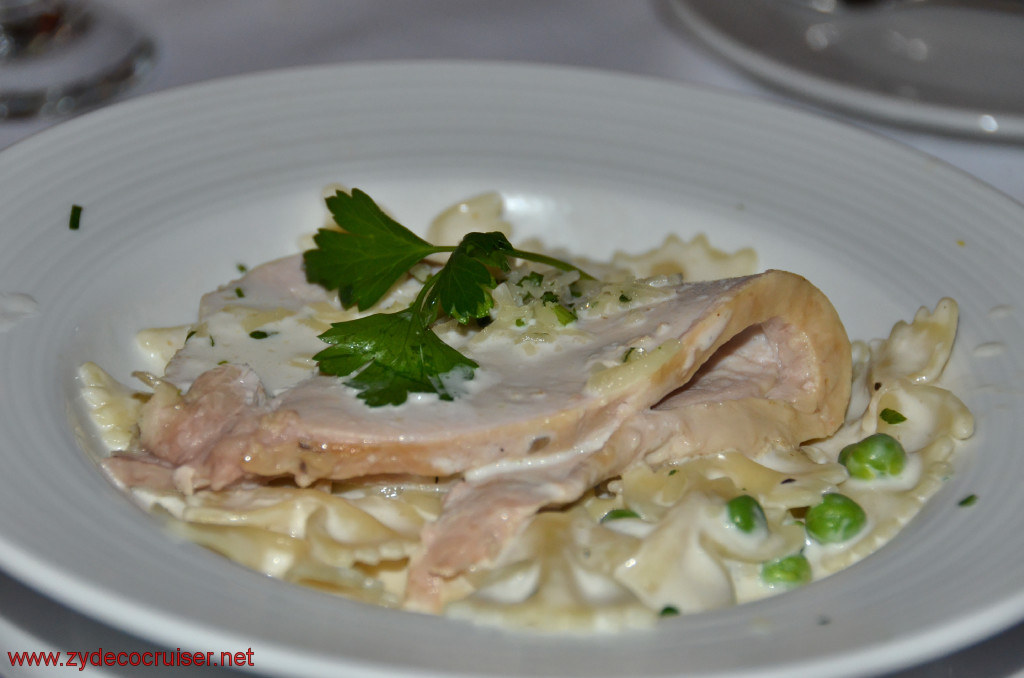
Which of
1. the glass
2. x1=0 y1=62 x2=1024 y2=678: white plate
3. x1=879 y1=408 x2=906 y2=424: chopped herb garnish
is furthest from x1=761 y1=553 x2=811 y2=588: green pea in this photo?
the glass

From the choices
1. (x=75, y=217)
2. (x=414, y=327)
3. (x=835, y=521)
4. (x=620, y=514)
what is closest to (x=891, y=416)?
(x=835, y=521)

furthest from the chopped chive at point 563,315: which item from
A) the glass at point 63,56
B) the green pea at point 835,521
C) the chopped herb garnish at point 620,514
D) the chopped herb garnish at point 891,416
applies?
the glass at point 63,56

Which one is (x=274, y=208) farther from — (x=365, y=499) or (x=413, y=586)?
(x=413, y=586)

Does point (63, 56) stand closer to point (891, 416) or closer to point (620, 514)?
point (620, 514)

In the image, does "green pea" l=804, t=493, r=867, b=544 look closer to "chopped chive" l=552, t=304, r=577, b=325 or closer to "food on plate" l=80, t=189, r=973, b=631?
"food on plate" l=80, t=189, r=973, b=631

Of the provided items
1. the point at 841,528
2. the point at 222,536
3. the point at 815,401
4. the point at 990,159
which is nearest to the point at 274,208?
the point at 222,536

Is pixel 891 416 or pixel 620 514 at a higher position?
pixel 891 416
